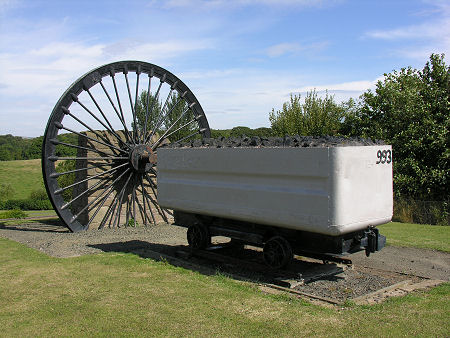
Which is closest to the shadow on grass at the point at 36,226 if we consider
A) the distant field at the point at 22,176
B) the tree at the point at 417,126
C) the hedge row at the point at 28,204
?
the hedge row at the point at 28,204

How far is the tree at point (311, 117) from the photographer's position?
31.4m

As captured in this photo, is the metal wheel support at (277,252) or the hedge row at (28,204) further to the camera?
the hedge row at (28,204)

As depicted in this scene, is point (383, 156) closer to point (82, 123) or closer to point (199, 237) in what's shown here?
point (199, 237)

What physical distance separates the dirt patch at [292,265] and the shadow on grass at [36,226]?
0.99 meters

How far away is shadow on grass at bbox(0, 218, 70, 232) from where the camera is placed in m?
14.3

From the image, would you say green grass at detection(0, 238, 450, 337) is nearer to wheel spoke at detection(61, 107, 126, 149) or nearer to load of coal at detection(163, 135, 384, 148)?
load of coal at detection(163, 135, 384, 148)

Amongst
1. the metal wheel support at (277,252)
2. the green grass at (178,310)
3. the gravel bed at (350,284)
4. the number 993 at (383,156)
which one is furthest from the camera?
the metal wheel support at (277,252)

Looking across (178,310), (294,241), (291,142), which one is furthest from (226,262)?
(291,142)

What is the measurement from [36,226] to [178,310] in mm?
10703

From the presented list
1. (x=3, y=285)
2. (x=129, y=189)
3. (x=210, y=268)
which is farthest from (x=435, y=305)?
(x=129, y=189)

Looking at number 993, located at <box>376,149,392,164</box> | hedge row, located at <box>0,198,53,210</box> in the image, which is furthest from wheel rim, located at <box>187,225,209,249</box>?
hedge row, located at <box>0,198,53,210</box>

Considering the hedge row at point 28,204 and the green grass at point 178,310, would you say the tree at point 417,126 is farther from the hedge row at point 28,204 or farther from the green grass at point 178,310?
the hedge row at point 28,204

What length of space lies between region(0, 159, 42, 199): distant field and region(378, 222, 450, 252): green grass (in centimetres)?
3092

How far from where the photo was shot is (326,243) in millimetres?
7180
